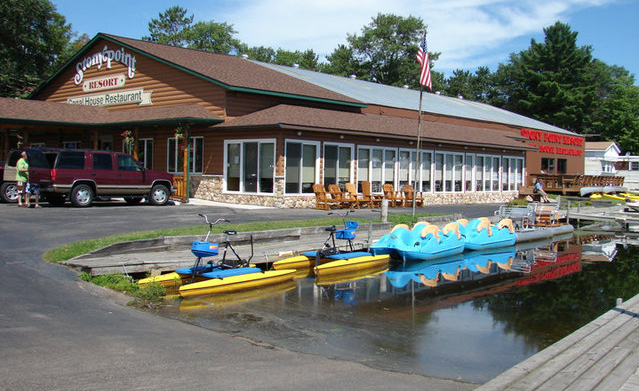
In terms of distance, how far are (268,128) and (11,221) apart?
9.87 meters

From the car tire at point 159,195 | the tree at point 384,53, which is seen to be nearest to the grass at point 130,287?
the car tire at point 159,195

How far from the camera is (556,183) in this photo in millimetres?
39906

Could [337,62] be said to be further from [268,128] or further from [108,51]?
[268,128]

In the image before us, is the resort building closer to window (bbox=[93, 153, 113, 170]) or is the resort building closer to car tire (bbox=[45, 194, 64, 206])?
window (bbox=[93, 153, 113, 170])

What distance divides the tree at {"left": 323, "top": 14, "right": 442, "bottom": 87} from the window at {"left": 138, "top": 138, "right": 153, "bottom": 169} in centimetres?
4996

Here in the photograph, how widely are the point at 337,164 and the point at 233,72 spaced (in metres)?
6.91

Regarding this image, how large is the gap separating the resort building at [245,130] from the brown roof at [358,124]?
0.09 meters

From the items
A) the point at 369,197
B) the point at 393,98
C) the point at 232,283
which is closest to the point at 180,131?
the point at 369,197

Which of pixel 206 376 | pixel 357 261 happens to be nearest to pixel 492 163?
pixel 357 261

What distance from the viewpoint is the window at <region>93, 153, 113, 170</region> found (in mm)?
20059

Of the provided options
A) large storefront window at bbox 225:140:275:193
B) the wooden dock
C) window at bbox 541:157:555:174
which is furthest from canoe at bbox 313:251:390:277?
window at bbox 541:157:555:174

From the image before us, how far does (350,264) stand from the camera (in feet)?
44.3

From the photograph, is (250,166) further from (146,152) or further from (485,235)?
(485,235)

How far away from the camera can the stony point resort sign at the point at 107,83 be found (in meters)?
28.7
